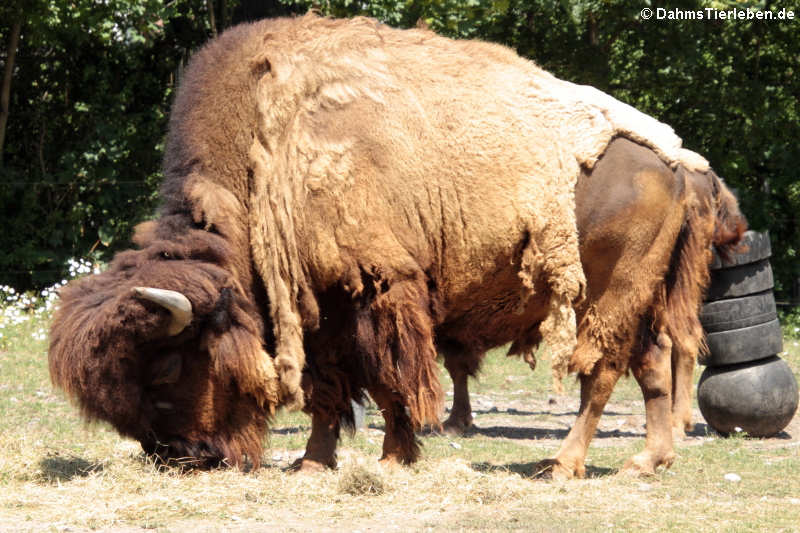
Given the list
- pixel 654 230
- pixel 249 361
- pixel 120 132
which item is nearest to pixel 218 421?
pixel 249 361

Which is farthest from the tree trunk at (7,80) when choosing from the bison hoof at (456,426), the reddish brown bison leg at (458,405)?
the bison hoof at (456,426)

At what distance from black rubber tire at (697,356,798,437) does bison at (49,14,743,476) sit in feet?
6.71

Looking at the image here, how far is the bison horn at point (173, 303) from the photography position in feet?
17.0

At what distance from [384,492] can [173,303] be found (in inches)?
57.5

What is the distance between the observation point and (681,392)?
859 cm

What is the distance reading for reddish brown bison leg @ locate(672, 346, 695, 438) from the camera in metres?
8.38

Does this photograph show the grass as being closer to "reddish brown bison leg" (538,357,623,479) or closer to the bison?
"reddish brown bison leg" (538,357,623,479)

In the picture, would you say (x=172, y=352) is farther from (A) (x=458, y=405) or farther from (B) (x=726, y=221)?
(B) (x=726, y=221)

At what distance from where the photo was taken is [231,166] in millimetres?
5812

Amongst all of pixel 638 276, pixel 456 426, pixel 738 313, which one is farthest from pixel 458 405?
pixel 638 276

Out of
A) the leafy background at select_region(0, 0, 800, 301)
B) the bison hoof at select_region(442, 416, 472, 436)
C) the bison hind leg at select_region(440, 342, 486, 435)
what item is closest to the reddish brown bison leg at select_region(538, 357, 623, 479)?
the bison hind leg at select_region(440, 342, 486, 435)

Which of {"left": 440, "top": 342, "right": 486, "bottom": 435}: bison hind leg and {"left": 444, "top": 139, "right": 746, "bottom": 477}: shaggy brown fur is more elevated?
{"left": 444, "top": 139, "right": 746, "bottom": 477}: shaggy brown fur

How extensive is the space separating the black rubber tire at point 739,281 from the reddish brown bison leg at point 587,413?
97.6 inches

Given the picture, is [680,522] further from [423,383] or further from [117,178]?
[117,178]
